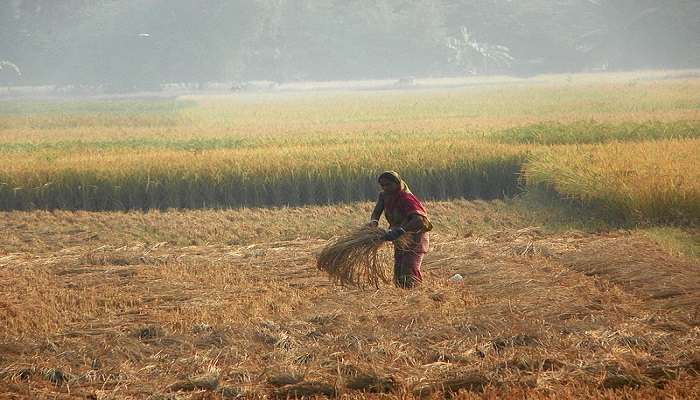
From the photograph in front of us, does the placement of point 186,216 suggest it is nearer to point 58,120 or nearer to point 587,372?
point 587,372

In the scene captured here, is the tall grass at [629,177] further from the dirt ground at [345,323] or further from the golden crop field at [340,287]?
the dirt ground at [345,323]

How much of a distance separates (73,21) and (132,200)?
72.5 meters

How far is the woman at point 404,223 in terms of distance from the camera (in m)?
8.55

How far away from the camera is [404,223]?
8648 mm

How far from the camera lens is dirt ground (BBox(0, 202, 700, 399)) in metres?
6.26

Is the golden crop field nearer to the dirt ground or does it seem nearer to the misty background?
the dirt ground

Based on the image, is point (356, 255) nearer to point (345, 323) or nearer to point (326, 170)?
point (345, 323)

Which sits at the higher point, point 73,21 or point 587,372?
point 73,21

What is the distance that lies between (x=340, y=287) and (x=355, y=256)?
81 cm

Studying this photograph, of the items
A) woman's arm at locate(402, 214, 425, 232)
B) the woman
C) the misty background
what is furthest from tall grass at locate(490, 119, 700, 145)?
the misty background

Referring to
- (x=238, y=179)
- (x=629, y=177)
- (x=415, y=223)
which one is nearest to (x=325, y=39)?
(x=238, y=179)

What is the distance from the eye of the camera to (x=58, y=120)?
35.9 meters

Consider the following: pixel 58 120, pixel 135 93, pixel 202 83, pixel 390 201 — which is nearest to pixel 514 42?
pixel 202 83

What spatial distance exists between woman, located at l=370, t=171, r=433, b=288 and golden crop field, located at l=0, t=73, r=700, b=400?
0.70 ft
